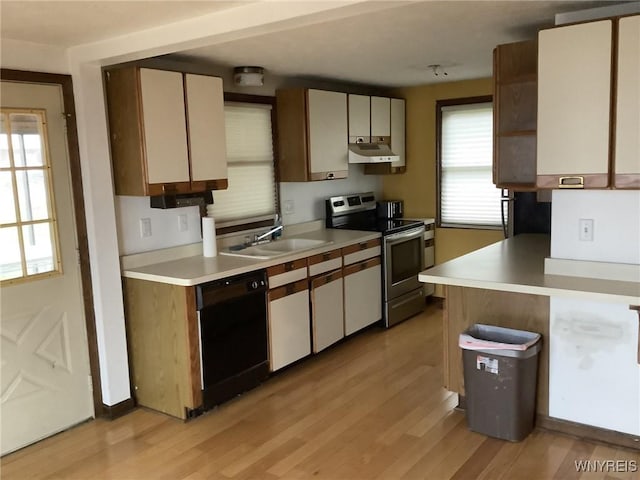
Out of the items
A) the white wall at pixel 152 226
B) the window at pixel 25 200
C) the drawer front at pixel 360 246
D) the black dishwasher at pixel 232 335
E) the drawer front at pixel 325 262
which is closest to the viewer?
the window at pixel 25 200

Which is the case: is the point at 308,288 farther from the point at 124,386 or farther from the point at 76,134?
the point at 76,134

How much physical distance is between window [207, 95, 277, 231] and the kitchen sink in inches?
7.9

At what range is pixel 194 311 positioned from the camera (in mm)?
3316

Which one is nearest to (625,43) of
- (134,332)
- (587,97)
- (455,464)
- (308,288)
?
(587,97)

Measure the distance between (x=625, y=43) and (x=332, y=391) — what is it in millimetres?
2631

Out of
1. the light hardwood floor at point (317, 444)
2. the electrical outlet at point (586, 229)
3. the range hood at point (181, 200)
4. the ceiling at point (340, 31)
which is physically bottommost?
the light hardwood floor at point (317, 444)

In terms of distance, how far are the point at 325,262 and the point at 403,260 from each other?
1.17 m

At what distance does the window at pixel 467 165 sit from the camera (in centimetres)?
541

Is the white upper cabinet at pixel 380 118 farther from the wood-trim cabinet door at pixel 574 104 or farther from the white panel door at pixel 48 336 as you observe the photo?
the white panel door at pixel 48 336

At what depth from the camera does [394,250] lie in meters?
5.07

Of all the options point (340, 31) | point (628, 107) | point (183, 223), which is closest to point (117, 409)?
point (183, 223)

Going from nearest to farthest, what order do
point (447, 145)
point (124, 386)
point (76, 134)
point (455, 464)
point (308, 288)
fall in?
1. point (455, 464)
2. point (76, 134)
3. point (124, 386)
4. point (308, 288)
5. point (447, 145)

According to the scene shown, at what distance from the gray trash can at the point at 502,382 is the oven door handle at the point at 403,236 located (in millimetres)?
1965

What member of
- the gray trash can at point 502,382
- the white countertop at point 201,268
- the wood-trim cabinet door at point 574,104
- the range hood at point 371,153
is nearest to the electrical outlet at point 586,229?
the wood-trim cabinet door at point 574,104
